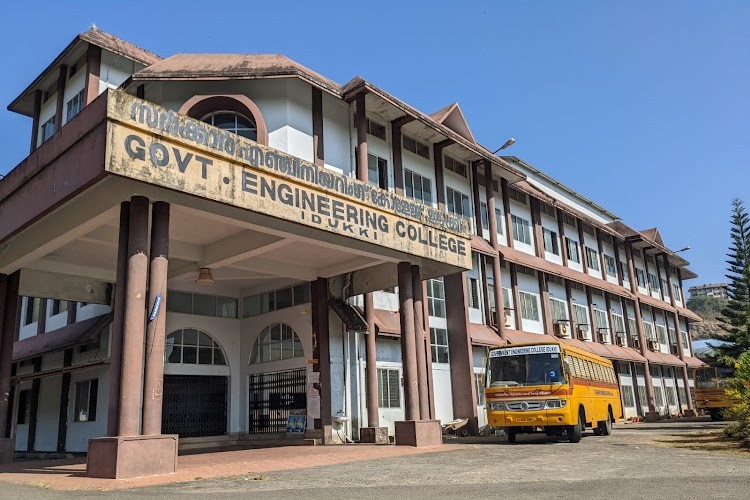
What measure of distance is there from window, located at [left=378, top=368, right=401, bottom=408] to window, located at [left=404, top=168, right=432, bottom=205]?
21.4 feet

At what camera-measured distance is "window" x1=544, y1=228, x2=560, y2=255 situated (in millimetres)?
33094

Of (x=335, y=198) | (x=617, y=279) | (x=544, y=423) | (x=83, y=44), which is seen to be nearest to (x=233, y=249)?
(x=335, y=198)

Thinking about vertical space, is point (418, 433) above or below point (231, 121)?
below

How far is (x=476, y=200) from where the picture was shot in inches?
1069

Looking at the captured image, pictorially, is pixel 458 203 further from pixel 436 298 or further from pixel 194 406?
pixel 194 406

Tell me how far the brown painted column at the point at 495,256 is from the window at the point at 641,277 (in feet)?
61.9

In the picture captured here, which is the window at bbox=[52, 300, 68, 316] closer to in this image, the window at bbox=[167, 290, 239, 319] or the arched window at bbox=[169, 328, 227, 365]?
the window at bbox=[167, 290, 239, 319]

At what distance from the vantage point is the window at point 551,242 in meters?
33.1

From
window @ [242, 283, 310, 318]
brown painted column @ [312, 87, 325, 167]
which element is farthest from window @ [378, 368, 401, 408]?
brown painted column @ [312, 87, 325, 167]

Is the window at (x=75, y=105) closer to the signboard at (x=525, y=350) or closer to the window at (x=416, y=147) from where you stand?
the window at (x=416, y=147)

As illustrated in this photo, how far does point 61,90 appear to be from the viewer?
24500 mm

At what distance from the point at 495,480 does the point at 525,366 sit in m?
7.57

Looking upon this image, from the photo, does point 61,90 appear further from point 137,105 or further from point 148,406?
point 148,406

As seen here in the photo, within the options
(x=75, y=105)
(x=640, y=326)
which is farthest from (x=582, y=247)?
(x=75, y=105)
